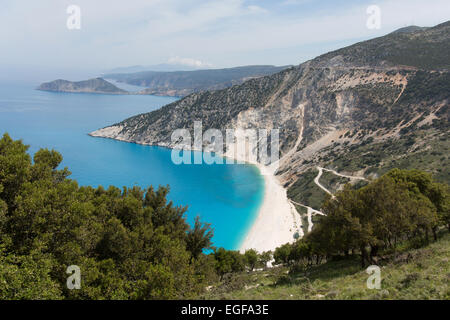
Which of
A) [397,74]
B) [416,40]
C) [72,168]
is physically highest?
[416,40]

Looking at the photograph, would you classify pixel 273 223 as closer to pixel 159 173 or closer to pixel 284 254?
pixel 284 254

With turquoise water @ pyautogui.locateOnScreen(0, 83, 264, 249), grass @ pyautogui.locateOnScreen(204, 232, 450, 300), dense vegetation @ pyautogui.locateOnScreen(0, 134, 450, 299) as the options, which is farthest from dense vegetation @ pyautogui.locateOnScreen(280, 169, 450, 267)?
turquoise water @ pyautogui.locateOnScreen(0, 83, 264, 249)

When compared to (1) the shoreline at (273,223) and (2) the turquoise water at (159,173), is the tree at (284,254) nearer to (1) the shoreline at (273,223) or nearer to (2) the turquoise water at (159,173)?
(1) the shoreline at (273,223)

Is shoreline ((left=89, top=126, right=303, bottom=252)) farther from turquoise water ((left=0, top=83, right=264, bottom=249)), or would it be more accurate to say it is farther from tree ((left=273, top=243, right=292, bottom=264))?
tree ((left=273, top=243, right=292, bottom=264))

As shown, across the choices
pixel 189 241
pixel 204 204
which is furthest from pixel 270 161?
pixel 189 241
